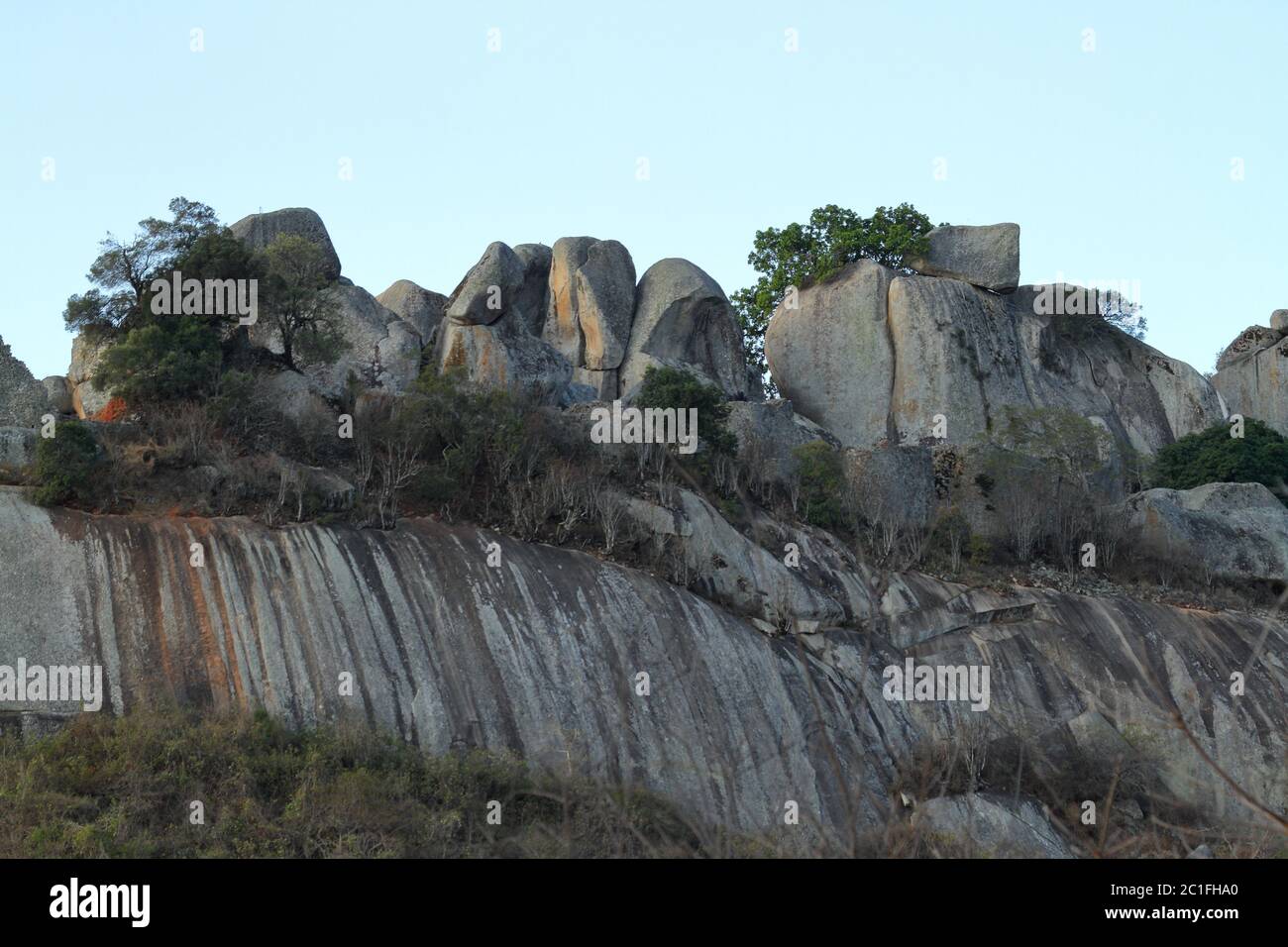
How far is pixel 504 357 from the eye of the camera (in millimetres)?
44406

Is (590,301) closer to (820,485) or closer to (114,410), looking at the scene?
(820,485)

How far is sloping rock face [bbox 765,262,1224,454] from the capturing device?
49.2m

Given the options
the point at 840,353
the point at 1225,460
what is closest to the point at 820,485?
the point at 840,353

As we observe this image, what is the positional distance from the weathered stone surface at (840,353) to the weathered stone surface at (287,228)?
1526 centimetres

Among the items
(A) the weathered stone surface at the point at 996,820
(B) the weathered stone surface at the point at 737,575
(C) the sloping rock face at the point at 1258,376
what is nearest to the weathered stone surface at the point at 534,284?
(B) the weathered stone surface at the point at 737,575

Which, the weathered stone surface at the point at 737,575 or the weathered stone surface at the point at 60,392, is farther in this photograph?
the weathered stone surface at the point at 60,392

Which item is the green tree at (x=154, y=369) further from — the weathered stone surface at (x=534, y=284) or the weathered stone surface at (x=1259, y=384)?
the weathered stone surface at (x=1259, y=384)

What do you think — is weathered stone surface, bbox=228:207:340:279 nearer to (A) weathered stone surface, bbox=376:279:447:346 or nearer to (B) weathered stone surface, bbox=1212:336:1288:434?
(A) weathered stone surface, bbox=376:279:447:346

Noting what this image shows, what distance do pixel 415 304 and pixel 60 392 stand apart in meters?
12.3

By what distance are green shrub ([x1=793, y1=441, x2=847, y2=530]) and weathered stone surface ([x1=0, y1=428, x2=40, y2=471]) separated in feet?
61.1

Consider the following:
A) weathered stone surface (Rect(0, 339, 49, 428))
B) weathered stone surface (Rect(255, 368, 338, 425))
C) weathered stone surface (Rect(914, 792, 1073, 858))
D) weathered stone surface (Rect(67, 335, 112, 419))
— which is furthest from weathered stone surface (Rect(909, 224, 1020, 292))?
weathered stone surface (Rect(0, 339, 49, 428))

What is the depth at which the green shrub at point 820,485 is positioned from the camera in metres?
39.5
